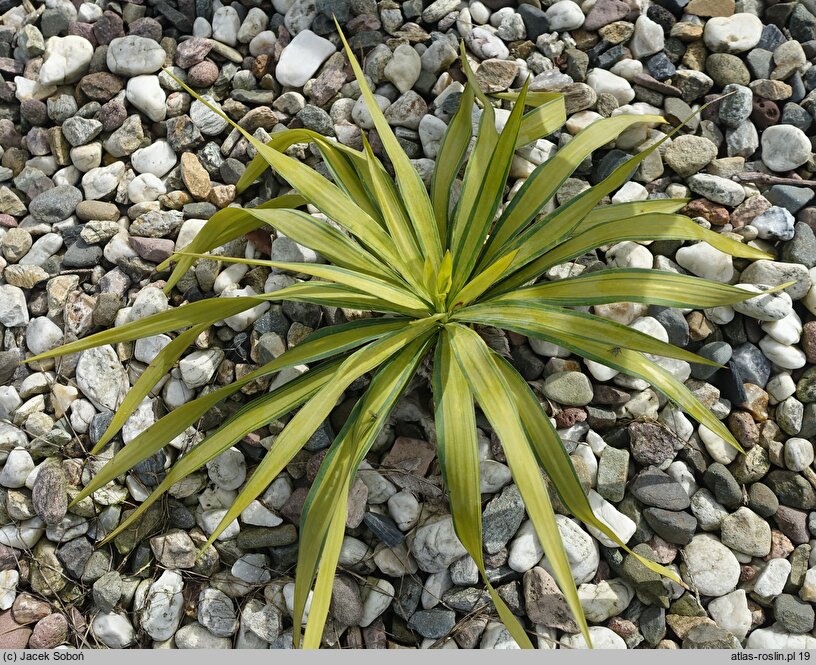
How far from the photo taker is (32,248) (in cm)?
200

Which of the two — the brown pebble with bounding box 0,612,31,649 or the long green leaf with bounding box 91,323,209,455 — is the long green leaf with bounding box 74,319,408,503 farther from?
the brown pebble with bounding box 0,612,31,649

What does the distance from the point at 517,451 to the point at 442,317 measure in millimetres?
366

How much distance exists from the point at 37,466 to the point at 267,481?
84cm

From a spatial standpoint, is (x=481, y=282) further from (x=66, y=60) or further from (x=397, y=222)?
(x=66, y=60)

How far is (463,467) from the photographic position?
1.32 metres

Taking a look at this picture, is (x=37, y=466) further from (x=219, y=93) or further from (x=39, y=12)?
(x=39, y=12)

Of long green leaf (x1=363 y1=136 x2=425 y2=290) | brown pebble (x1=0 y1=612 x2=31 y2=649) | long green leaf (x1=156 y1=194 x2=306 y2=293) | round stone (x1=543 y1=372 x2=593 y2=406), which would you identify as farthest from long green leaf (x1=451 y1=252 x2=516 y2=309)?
brown pebble (x1=0 y1=612 x2=31 y2=649)

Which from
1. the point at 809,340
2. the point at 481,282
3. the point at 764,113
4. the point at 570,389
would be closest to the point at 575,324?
the point at 481,282

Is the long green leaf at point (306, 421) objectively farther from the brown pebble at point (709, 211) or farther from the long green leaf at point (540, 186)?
the brown pebble at point (709, 211)

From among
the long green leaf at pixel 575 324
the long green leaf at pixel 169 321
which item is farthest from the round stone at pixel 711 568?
the long green leaf at pixel 169 321

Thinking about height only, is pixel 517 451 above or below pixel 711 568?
above

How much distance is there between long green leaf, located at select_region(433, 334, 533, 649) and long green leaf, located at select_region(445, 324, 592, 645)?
0.18ft

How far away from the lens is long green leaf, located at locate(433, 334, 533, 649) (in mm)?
1298

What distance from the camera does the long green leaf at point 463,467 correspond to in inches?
51.1
